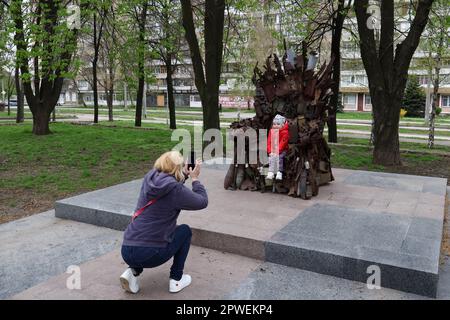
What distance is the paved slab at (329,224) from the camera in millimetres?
4496

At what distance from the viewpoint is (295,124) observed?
7.25 m

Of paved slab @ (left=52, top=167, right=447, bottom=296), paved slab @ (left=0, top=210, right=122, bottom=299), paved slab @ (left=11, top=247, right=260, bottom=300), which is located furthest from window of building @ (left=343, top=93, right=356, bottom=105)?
paved slab @ (left=11, top=247, right=260, bottom=300)

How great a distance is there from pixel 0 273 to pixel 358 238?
12.8 ft

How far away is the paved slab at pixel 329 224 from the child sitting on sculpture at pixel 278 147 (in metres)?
0.42

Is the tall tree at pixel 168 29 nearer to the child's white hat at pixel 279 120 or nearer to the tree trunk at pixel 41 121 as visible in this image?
the tree trunk at pixel 41 121

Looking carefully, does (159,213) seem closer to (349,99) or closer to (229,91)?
(229,91)

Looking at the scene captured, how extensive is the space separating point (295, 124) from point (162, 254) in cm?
404

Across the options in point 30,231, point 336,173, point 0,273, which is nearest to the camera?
point 0,273

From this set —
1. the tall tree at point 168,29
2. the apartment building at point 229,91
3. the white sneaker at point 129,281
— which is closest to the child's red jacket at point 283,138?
the white sneaker at point 129,281

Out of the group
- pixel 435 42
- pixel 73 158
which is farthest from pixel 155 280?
pixel 435 42

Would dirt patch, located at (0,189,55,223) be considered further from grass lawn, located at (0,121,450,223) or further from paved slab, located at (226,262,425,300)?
paved slab, located at (226,262,425,300)
